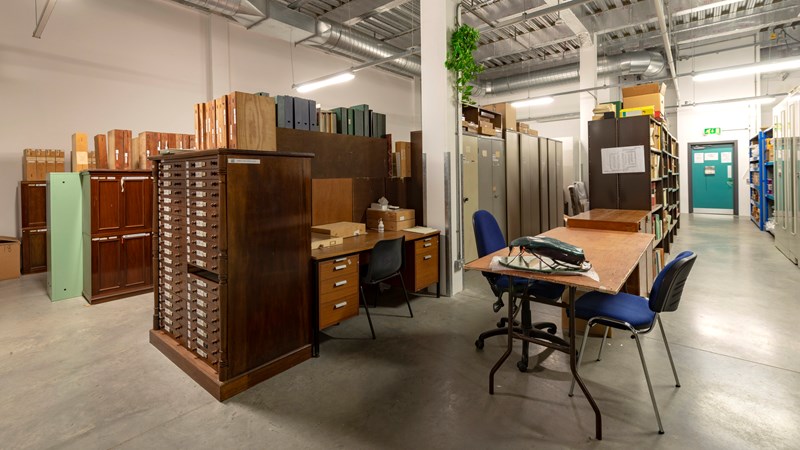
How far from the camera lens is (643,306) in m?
2.43

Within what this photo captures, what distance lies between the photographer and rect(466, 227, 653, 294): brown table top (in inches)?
81.0

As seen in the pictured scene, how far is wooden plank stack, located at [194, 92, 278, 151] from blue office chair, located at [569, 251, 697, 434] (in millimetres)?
2693

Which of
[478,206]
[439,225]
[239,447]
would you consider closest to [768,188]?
[478,206]

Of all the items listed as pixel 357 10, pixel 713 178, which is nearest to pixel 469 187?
pixel 357 10

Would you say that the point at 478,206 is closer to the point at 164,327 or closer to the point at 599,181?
the point at 599,181

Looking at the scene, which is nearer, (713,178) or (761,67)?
(761,67)

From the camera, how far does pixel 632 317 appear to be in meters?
2.25

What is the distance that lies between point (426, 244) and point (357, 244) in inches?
36.6

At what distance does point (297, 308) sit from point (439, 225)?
2133 mm

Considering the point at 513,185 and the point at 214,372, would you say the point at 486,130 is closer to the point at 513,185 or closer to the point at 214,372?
the point at 513,185

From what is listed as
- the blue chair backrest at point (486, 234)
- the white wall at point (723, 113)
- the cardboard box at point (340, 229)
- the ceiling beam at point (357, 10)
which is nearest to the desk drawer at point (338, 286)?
the cardboard box at point (340, 229)

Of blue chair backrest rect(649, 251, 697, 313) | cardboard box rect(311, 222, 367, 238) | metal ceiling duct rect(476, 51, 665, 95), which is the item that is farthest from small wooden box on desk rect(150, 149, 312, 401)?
metal ceiling duct rect(476, 51, 665, 95)

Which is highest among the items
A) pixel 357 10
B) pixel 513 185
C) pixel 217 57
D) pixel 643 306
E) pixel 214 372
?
pixel 357 10

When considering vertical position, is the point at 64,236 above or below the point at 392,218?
below
